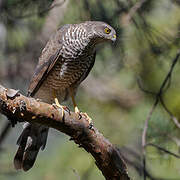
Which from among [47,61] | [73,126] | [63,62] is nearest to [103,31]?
[63,62]

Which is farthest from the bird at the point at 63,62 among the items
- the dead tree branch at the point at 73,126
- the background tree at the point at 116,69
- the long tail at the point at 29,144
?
the dead tree branch at the point at 73,126

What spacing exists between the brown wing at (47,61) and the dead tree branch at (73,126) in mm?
1101

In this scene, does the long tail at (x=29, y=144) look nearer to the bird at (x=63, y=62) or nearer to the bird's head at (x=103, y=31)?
the bird at (x=63, y=62)

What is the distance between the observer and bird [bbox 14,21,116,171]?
442 cm

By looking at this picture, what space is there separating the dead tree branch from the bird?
97 cm

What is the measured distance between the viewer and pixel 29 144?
15.1 ft

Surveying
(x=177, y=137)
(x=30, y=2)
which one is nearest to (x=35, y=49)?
(x=30, y=2)

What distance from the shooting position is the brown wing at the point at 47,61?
447 centimetres

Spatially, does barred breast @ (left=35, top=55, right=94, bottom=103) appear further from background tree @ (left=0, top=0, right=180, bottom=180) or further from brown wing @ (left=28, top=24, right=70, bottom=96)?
background tree @ (left=0, top=0, right=180, bottom=180)

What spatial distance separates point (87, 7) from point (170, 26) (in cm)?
232

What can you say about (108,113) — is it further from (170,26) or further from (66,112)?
(66,112)

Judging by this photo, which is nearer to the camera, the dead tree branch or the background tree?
the dead tree branch

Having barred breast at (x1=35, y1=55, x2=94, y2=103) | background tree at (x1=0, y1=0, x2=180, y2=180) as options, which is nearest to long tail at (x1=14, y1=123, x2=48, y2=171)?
barred breast at (x1=35, y1=55, x2=94, y2=103)

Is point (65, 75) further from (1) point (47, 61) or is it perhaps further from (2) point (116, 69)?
(2) point (116, 69)
